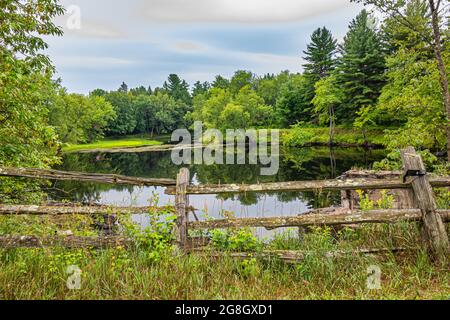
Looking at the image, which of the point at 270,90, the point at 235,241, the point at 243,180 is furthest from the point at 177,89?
the point at 235,241

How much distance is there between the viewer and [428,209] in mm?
4633

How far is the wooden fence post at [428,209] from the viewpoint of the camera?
4555 millimetres

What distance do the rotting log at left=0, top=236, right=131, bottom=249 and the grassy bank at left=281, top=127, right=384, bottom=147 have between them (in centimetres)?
4249

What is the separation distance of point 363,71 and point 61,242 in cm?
4513

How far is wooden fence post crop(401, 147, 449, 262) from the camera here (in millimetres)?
4555

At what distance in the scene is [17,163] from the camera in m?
7.23

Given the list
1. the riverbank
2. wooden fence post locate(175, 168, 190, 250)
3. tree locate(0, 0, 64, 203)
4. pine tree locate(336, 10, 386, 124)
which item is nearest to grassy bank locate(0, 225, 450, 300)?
wooden fence post locate(175, 168, 190, 250)

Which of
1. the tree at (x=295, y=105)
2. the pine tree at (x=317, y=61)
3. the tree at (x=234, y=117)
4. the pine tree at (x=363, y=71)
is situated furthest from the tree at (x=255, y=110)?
the pine tree at (x=363, y=71)

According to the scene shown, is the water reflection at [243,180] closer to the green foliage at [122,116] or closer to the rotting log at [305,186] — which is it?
the rotting log at [305,186]

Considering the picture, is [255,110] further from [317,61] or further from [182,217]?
[182,217]

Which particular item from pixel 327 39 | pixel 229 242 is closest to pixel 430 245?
pixel 229 242

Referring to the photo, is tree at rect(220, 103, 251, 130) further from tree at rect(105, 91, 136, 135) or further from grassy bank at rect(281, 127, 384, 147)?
tree at rect(105, 91, 136, 135)

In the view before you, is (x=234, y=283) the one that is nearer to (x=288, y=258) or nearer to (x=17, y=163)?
(x=288, y=258)

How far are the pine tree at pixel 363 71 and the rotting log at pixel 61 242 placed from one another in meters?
41.0
